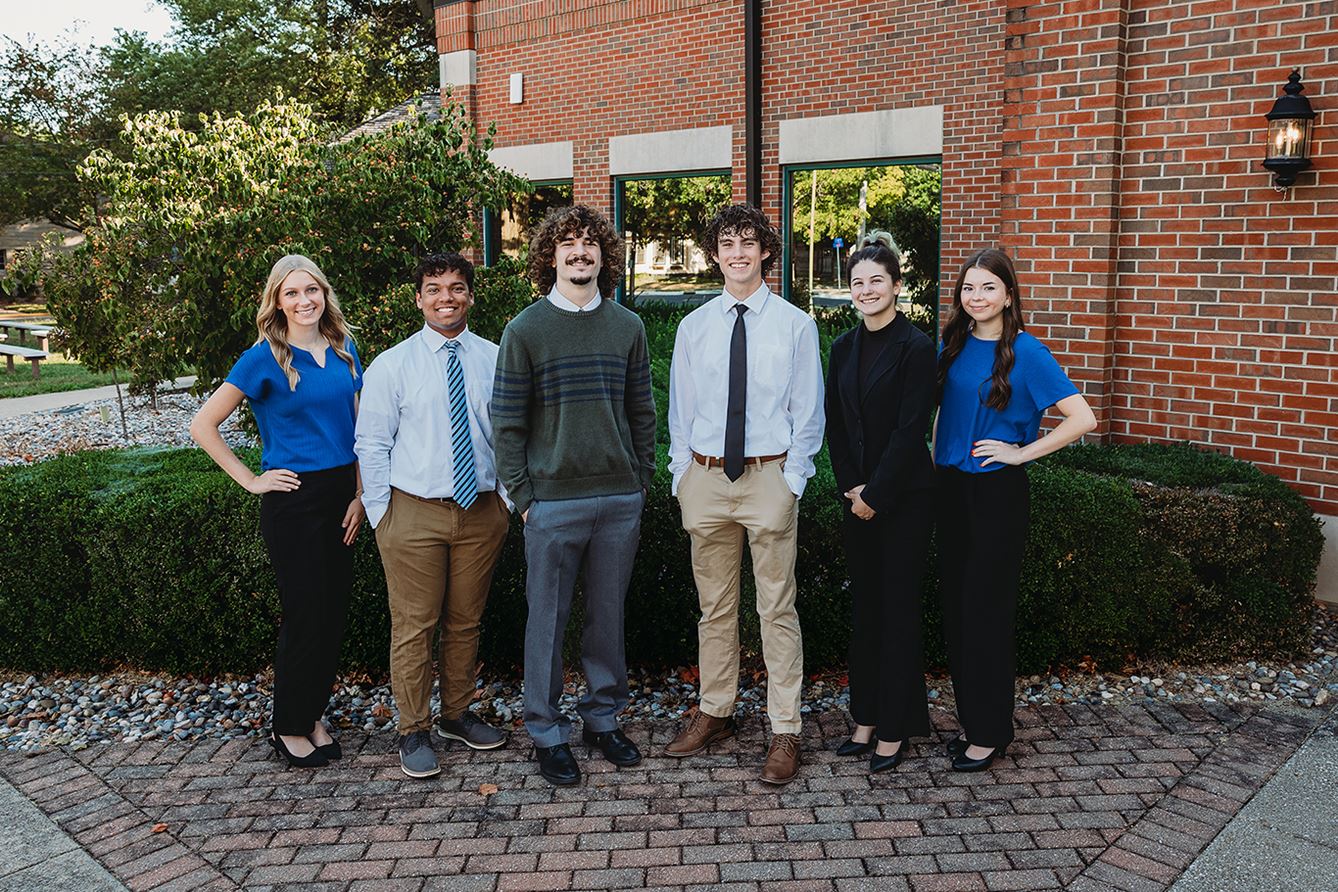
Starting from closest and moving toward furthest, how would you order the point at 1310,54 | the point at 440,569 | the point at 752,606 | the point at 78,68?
1. the point at 440,569
2. the point at 752,606
3. the point at 1310,54
4. the point at 78,68

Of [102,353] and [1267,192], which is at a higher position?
[1267,192]

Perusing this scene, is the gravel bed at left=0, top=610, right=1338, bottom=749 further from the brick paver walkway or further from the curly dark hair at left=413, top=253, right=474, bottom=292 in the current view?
the curly dark hair at left=413, top=253, right=474, bottom=292

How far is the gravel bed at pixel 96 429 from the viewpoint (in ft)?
39.0

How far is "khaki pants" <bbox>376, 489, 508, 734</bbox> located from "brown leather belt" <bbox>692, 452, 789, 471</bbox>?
2.71 ft

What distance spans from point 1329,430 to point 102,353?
10951mm

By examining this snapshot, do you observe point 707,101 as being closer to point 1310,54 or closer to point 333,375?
point 1310,54

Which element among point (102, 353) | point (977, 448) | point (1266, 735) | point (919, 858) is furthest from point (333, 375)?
point (102, 353)

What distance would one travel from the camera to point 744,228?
4.33 meters

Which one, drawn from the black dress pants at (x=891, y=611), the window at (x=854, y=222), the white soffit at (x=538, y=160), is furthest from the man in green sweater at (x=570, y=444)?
the white soffit at (x=538, y=160)

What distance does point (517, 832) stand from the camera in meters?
3.94

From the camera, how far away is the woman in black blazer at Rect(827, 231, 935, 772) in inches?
166

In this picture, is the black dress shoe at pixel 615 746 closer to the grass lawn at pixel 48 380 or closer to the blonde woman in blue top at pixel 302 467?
the blonde woman in blue top at pixel 302 467

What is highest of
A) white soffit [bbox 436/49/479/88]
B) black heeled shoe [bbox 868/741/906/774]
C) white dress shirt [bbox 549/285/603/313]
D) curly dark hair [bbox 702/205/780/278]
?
white soffit [bbox 436/49/479/88]

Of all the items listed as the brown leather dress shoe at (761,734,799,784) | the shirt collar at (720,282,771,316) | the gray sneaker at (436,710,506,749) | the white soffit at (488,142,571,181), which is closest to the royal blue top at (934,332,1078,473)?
the shirt collar at (720,282,771,316)
